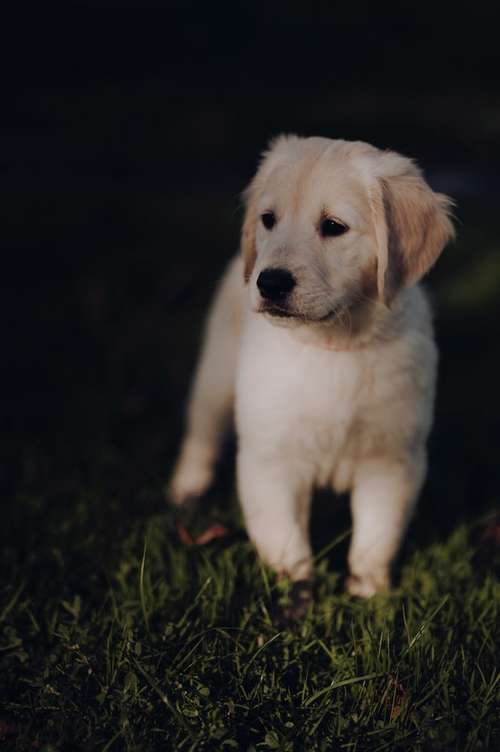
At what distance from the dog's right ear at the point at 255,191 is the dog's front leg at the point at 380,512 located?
697 mm

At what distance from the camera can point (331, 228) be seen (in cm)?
218

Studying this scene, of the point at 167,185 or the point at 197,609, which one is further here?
the point at 167,185

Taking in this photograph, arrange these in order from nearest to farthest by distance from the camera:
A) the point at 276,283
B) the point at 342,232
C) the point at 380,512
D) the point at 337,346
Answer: the point at 276,283 → the point at 342,232 → the point at 337,346 → the point at 380,512

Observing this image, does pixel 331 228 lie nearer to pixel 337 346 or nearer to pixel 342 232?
pixel 342 232

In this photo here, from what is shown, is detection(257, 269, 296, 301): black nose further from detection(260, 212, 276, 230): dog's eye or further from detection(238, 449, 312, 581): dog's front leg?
detection(238, 449, 312, 581): dog's front leg

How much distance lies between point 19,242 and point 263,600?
3025 mm

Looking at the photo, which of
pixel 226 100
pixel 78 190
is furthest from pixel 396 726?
pixel 226 100

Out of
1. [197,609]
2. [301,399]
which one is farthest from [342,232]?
[197,609]

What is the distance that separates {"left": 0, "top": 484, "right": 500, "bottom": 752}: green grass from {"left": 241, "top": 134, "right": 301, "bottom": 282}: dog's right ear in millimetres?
870

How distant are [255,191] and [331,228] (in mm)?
386

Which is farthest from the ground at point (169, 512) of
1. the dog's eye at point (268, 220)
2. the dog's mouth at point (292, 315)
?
Answer: the dog's eye at point (268, 220)

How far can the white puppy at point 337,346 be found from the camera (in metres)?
2.16

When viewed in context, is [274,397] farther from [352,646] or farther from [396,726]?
[396,726]

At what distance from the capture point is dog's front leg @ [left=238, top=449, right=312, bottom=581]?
7.80 ft
